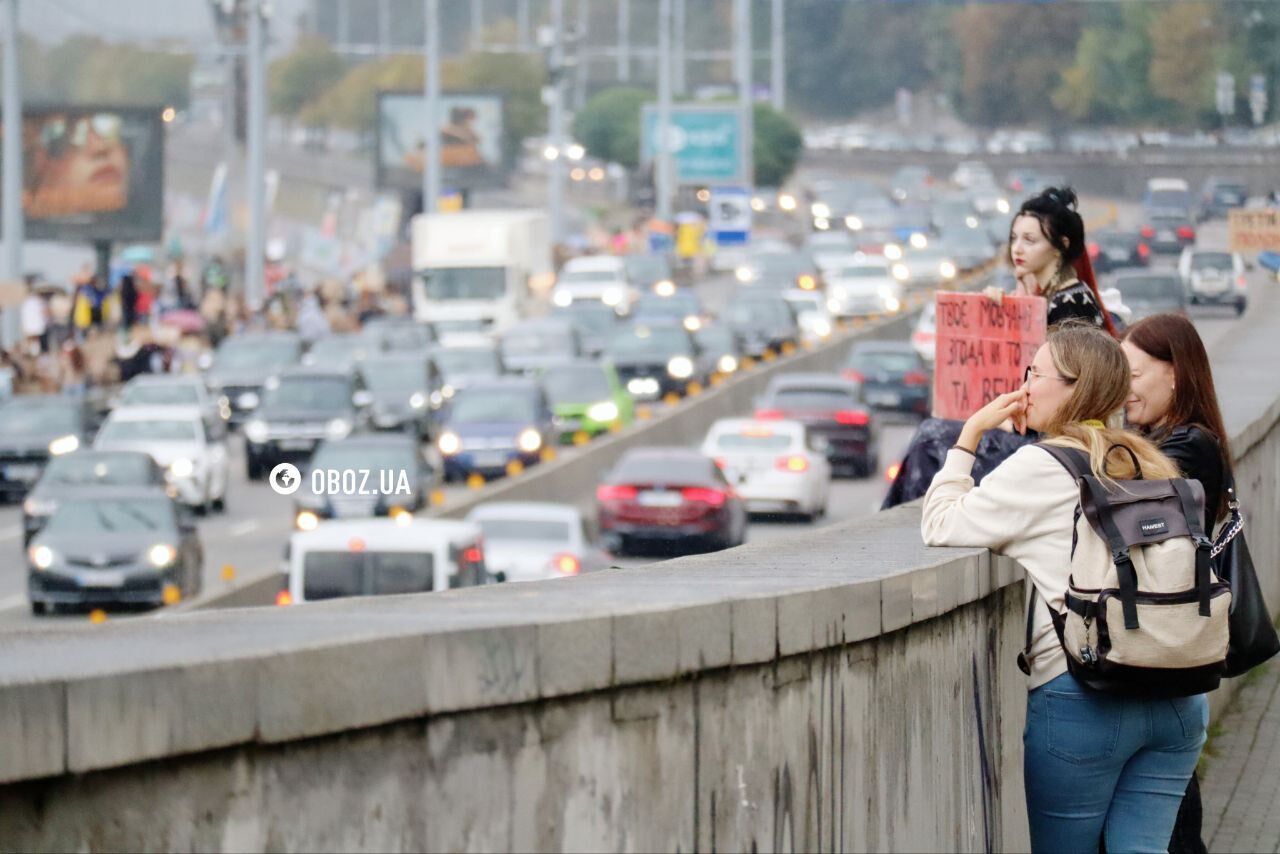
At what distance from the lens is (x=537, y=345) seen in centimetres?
4897

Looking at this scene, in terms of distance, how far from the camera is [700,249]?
299ft

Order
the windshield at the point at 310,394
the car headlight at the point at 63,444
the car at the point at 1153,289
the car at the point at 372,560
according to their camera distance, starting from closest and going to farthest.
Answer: the car at the point at 372,560 < the windshield at the point at 310,394 < the car headlight at the point at 63,444 < the car at the point at 1153,289

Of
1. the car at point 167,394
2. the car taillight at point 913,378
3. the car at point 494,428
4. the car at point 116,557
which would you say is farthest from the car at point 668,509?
the car taillight at point 913,378

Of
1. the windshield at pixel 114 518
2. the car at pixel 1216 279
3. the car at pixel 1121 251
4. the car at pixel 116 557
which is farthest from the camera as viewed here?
the car at pixel 1121 251

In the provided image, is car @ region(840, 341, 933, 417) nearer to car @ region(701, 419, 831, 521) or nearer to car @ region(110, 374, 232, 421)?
car @ region(701, 419, 831, 521)

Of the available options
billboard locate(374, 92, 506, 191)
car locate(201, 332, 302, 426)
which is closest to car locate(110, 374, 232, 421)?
car locate(201, 332, 302, 426)

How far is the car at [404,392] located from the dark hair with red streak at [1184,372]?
26353 mm

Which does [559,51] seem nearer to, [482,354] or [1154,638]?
[482,354]

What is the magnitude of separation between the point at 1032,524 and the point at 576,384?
3675 cm

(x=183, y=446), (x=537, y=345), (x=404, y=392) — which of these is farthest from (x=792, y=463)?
(x=537, y=345)

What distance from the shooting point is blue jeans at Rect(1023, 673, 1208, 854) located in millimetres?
5449

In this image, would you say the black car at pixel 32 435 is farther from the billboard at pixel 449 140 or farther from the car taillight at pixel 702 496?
the billboard at pixel 449 140

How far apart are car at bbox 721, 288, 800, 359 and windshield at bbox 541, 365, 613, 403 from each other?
12657mm

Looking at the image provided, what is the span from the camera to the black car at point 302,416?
80.1 ft
